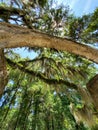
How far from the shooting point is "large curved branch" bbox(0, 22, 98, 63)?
3.06 m

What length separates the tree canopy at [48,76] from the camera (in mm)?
4092

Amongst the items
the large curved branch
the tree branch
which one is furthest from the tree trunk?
the tree branch

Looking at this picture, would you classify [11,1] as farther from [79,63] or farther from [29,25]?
[79,63]

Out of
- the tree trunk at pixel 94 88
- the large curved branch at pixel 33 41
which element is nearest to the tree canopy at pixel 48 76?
the tree trunk at pixel 94 88

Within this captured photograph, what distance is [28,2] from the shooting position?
4.22 metres

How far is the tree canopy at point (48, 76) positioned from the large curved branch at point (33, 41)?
1.17 feet

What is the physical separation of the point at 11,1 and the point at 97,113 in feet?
7.81

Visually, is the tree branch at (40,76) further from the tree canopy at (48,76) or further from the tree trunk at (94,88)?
the tree trunk at (94,88)

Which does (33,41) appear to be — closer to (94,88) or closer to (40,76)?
(94,88)

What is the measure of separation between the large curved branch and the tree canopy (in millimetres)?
355

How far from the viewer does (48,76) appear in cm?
462

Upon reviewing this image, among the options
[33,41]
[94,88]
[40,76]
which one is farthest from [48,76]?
[33,41]

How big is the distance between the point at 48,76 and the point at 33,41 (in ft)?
4.86

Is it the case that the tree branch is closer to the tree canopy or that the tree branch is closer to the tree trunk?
the tree canopy
